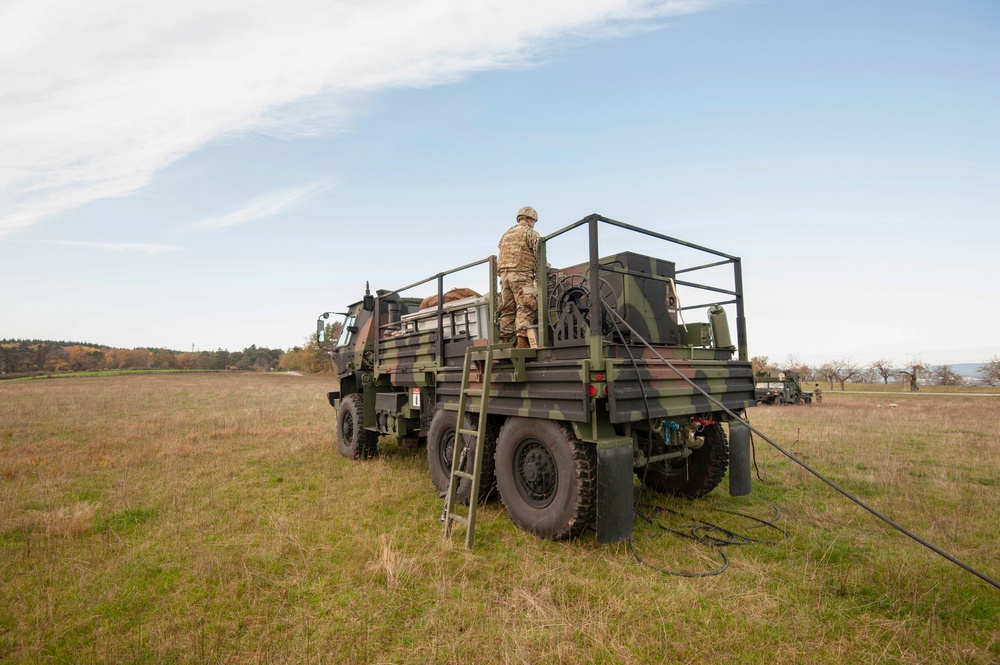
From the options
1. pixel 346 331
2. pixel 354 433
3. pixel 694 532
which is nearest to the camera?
pixel 694 532

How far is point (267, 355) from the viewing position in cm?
8225

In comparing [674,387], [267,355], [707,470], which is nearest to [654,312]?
[674,387]

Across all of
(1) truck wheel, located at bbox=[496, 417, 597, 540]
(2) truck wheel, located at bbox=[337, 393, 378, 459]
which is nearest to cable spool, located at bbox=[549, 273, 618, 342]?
(1) truck wheel, located at bbox=[496, 417, 597, 540]

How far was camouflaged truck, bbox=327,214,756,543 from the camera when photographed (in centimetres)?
430

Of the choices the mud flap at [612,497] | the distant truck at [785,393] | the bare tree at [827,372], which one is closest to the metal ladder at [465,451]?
the mud flap at [612,497]

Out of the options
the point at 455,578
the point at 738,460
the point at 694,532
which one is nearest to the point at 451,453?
the point at 455,578

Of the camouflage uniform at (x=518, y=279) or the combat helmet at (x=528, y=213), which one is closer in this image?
the camouflage uniform at (x=518, y=279)

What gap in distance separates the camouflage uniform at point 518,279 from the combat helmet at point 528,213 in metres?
0.15

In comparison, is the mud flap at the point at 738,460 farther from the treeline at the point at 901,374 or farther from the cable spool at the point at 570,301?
the treeline at the point at 901,374

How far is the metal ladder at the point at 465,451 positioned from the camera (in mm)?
4602

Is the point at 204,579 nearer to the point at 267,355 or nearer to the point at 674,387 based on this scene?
the point at 674,387

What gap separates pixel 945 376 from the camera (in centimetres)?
3631

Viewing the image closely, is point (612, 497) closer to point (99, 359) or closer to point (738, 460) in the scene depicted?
point (738, 460)

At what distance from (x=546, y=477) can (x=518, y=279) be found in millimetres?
2008
